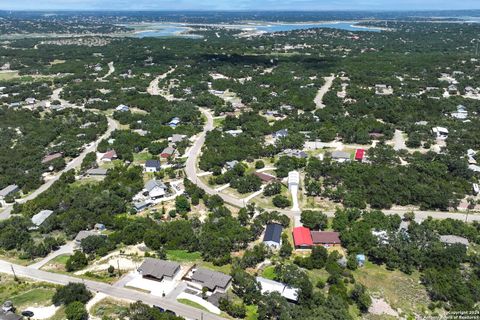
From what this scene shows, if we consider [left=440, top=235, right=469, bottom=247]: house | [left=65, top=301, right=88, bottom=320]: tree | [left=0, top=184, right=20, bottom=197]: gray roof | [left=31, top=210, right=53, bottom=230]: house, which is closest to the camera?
[left=65, top=301, right=88, bottom=320]: tree

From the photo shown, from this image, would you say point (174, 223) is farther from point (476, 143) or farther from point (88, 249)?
point (476, 143)

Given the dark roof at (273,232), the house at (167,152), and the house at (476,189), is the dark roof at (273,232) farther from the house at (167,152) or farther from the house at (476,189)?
the house at (476,189)

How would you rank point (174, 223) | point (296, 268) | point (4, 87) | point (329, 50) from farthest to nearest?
point (329, 50) < point (4, 87) < point (174, 223) < point (296, 268)

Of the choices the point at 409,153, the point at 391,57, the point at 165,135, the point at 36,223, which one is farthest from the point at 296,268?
the point at 391,57

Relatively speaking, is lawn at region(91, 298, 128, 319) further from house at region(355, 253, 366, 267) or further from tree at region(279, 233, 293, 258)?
house at region(355, 253, 366, 267)

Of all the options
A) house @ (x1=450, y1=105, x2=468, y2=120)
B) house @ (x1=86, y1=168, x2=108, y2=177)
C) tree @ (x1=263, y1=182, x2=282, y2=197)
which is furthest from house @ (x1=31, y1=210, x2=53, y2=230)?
house @ (x1=450, y1=105, x2=468, y2=120)

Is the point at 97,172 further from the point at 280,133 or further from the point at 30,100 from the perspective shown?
the point at 30,100

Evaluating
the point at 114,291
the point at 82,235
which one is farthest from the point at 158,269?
the point at 82,235
